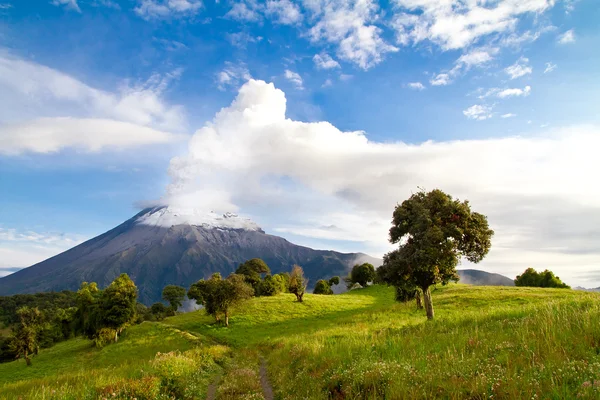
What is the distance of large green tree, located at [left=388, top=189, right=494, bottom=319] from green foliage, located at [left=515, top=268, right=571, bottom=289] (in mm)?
79346

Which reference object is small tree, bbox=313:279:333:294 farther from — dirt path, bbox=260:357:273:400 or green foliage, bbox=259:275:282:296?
dirt path, bbox=260:357:273:400

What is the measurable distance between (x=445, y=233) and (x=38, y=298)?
22897cm

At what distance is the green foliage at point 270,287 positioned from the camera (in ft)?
307

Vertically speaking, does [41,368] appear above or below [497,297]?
below

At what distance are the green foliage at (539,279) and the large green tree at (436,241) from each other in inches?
3124

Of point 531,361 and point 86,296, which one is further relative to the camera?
point 86,296

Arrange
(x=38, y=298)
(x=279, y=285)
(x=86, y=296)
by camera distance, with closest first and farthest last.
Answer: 1. (x=86, y=296)
2. (x=279, y=285)
3. (x=38, y=298)

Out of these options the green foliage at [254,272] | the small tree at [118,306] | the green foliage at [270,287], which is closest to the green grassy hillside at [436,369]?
the small tree at [118,306]

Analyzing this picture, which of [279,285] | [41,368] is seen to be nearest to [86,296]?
[41,368]

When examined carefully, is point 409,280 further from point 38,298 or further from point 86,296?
point 38,298

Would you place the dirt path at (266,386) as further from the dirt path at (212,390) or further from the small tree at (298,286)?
the small tree at (298,286)

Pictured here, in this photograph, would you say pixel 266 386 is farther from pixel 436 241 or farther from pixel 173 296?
pixel 173 296

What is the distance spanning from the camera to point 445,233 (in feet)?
92.2

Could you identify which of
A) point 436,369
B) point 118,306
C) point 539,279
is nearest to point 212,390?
point 436,369
